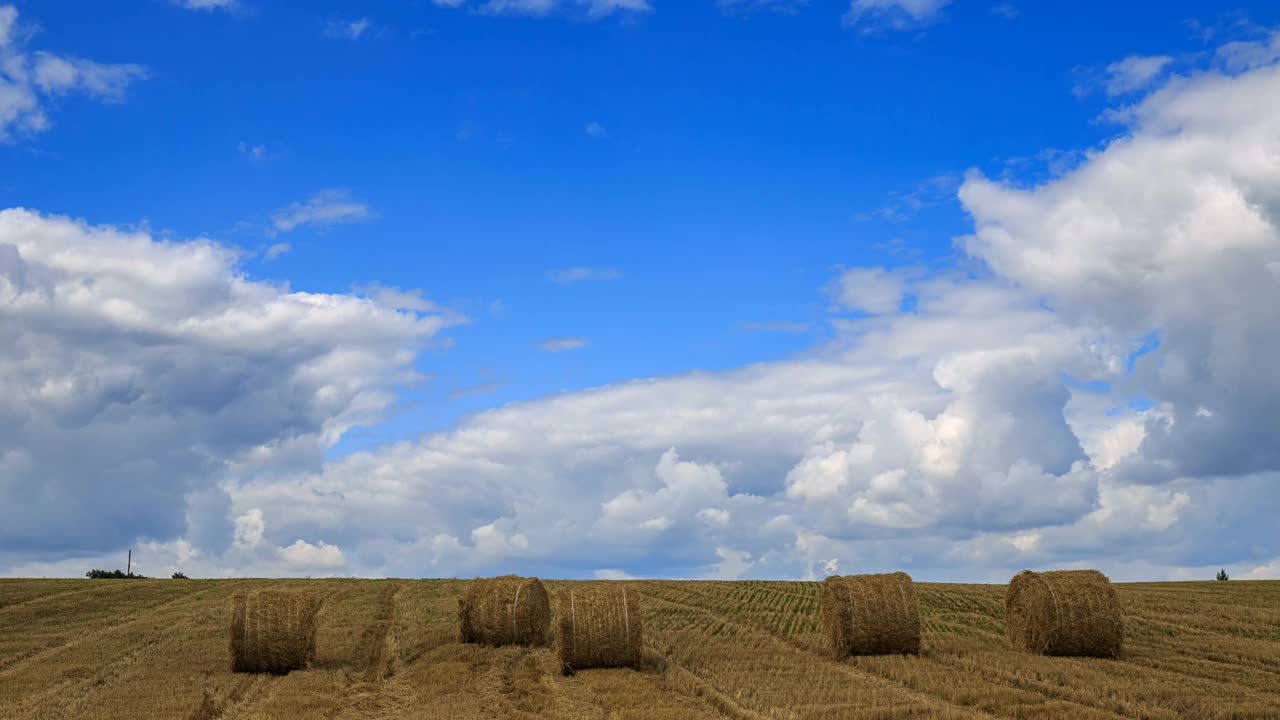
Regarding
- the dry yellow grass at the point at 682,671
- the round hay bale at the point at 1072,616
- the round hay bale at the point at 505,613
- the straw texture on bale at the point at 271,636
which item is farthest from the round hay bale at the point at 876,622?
the straw texture on bale at the point at 271,636

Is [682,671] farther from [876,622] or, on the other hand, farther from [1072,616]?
[1072,616]

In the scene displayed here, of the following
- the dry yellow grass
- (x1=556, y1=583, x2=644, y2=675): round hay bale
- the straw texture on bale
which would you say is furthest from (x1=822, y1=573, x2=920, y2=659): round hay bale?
the straw texture on bale

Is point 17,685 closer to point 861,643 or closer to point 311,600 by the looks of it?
point 311,600

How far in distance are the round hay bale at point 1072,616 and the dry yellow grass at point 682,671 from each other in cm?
39

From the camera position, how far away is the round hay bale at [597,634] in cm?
1902

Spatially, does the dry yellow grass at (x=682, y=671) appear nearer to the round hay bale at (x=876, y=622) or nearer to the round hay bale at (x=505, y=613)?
the round hay bale at (x=876, y=622)

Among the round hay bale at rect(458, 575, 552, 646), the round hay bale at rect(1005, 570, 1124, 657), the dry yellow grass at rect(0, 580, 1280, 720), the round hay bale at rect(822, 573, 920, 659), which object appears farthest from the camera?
the round hay bale at rect(458, 575, 552, 646)

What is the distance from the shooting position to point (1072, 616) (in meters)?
20.1

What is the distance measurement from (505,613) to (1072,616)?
1109 cm

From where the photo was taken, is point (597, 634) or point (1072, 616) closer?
point (597, 634)

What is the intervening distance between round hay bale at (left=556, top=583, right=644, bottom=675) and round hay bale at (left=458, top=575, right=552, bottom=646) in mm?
3494

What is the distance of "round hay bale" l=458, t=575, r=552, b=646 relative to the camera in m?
22.5

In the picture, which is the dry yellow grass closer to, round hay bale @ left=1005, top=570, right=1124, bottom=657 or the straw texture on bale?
round hay bale @ left=1005, top=570, right=1124, bottom=657

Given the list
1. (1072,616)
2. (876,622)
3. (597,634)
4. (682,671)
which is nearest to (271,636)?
(597,634)
